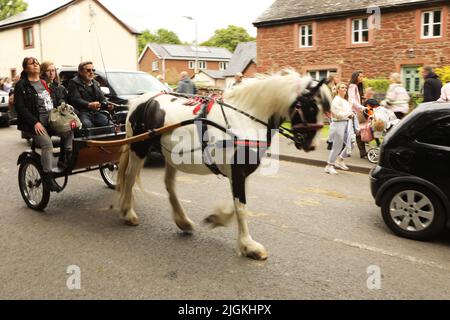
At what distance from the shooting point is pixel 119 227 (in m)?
5.20

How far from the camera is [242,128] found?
4.16m

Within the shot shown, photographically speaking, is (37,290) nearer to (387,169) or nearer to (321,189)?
(387,169)

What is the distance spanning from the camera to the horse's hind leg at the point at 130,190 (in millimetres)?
5254

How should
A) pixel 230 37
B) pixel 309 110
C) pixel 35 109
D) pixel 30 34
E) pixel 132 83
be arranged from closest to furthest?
pixel 309 110 → pixel 35 109 → pixel 132 83 → pixel 30 34 → pixel 230 37

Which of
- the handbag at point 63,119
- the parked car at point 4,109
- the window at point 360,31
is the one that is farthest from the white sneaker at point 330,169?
the window at point 360,31

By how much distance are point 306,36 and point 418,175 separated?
21831mm

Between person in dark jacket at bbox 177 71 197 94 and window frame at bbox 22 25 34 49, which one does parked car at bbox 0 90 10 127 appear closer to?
person in dark jacket at bbox 177 71 197 94

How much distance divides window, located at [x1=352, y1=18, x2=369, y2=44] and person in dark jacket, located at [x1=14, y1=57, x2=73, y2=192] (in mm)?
21210

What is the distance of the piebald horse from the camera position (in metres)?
3.98

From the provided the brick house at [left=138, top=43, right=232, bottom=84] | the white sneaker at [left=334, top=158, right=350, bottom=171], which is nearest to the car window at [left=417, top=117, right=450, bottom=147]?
the white sneaker at [left=334, top=158, right=350, bottom=171]

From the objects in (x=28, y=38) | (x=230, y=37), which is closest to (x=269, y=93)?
(x=28, y=38)

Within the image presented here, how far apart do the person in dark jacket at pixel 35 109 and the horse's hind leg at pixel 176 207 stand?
5.14 ft

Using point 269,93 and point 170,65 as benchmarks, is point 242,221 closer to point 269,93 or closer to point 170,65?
point 269,93

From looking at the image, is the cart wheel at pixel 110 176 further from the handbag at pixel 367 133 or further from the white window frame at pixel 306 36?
the white window frame at pixel 306 36
